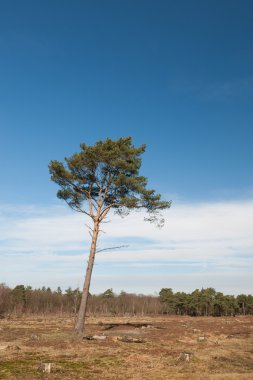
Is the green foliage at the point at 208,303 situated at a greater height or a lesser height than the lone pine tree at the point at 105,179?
lesser

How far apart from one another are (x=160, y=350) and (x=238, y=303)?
10258 cm

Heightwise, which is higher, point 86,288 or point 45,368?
point 86,288

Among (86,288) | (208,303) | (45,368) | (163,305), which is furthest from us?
(163,305)

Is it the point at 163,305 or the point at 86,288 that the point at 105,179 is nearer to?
the point at 86,288

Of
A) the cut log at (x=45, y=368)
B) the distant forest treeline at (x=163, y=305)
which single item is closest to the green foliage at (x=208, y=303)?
the distant forest treeline at (x=163, y=305)

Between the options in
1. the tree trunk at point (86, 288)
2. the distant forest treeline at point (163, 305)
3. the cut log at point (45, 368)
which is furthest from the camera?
the distant forest treeline at point (163, 305)

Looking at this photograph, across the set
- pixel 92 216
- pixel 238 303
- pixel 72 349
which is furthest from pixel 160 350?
pixel 238 303

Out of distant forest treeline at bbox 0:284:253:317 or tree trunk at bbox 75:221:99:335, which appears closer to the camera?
tree trunk at bbox 75:221:99:335

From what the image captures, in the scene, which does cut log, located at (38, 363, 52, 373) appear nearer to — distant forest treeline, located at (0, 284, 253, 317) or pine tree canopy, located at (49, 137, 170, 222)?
pine tree canopy, located at (49, 137, 170, 222)

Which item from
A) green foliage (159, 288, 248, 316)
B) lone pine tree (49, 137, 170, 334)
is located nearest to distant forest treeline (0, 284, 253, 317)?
green foliage (159, 288, 248, 316)

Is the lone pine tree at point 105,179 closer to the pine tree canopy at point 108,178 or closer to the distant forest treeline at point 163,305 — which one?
the pine tree canopy at point 108,178

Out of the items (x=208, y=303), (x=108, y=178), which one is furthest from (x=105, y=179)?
(x=208, y=303)

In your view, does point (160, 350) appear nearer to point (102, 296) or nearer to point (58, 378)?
point (58, 378)

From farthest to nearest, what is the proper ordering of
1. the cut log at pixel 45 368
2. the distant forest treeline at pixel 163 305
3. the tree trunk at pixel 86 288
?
the distant forest treeline at pixel 163 305 → the tree trunk at pixel 86 288 → the cut log at pixel 45 368
